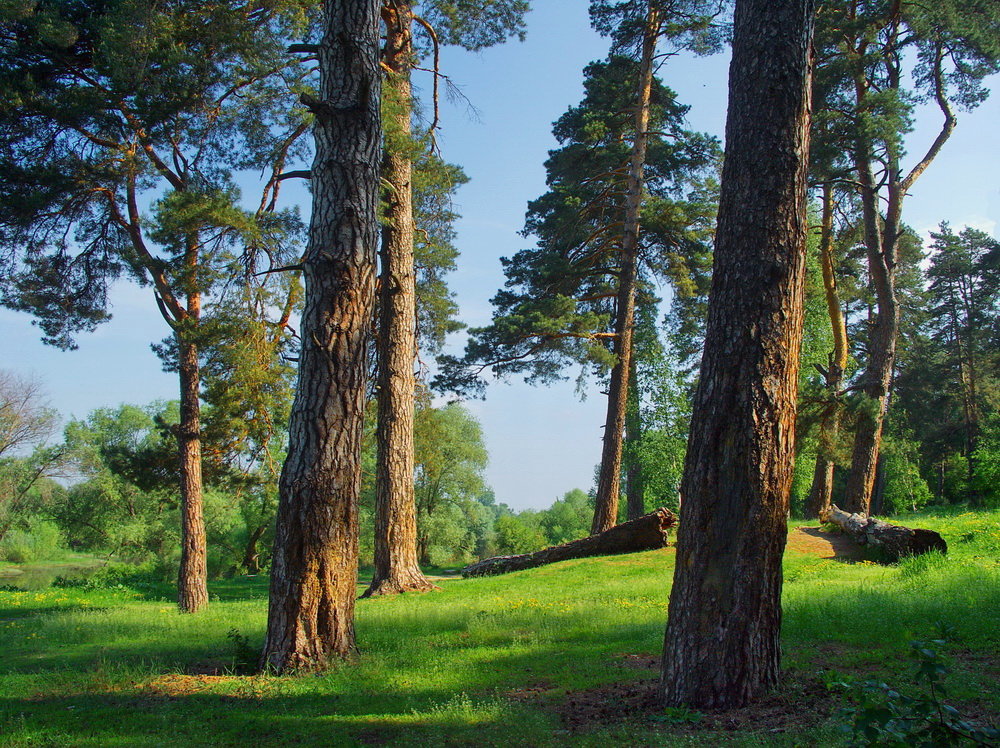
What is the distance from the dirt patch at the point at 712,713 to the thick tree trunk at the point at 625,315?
44.8 feet

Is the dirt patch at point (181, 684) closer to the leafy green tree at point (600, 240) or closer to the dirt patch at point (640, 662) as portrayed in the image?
the dirt patch at point (640, 662)

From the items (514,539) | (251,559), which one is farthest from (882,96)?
(514,539)

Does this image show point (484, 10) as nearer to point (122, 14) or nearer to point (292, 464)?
point (122, 14)

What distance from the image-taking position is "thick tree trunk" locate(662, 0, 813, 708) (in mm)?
4719

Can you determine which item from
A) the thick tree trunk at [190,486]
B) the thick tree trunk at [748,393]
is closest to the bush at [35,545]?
the thick tree trunk at [190,486]

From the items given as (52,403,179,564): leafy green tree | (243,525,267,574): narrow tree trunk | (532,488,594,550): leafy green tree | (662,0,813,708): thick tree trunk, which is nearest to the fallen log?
(662,0,813,708): thick tree trunk

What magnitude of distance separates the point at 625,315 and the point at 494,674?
1482 cm

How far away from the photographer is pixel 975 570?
→ 8.73 m

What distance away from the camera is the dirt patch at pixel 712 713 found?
4.21 m

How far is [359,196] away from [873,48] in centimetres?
1847

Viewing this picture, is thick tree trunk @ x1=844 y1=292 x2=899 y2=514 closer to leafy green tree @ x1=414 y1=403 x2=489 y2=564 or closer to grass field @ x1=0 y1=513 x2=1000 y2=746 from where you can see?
grass field @ x1=0 y1=513 x2=1000 y2=746

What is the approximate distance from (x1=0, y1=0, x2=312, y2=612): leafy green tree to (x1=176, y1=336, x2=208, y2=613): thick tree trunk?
27 mm

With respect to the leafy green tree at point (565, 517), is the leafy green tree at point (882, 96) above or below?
above

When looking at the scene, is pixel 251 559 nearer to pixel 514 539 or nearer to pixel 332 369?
pixel 514 539
